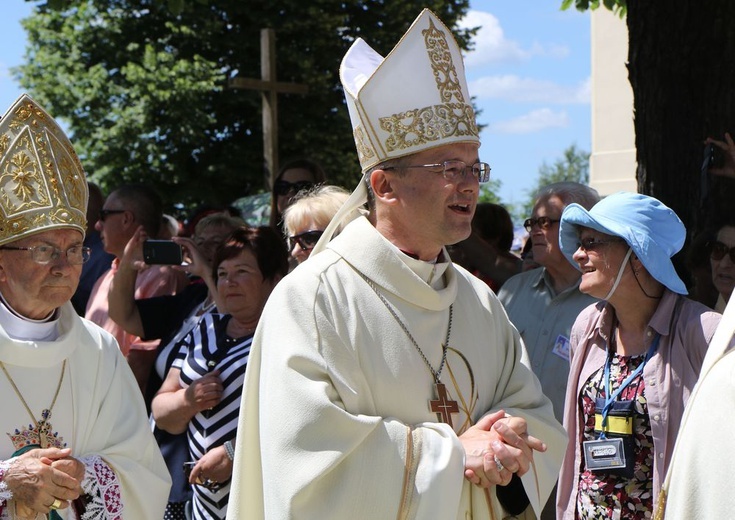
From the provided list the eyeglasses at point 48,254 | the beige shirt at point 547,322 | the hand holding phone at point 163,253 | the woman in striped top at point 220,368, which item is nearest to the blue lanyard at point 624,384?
the beige shirt at point 547,322

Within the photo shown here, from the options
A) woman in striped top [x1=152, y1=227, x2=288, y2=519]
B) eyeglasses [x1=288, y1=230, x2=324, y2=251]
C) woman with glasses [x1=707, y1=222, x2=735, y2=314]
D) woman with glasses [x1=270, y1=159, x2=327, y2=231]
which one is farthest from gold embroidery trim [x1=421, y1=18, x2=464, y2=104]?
woman with glasses [x1=270, y1=159, x2=327, y2=231]

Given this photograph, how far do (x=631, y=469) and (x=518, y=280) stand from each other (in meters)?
1.76

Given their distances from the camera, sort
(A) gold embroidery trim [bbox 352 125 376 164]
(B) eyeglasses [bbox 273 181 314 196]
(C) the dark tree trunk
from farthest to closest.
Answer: (B) eyeglasses [bbox 273 181 314 196] < (C) the dark tree trunk < (A) gold embroidery trim [bbox 352 125 376 164]

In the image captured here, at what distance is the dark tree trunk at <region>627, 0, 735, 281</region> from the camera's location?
616 cm

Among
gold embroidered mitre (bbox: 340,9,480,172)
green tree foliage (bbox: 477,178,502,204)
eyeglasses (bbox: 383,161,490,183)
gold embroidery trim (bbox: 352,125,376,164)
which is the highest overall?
gold embroidered mitre (bbox: 340,9,480,172)

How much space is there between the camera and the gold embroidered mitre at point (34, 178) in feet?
12.9

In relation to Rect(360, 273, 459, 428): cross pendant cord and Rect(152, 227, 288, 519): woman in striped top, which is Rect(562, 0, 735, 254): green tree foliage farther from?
Rect(360, 273, 459, 428): cross pendant cord

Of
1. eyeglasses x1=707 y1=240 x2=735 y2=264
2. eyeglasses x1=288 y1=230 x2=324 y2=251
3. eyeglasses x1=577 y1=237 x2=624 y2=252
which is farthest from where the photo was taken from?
eyeglasses x1=707 y1=240 x2=735 y2=264

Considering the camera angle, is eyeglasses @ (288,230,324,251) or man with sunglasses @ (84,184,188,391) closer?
eyeglasses @ (288,230,324,251)

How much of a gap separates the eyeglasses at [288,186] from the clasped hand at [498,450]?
10.7 ft

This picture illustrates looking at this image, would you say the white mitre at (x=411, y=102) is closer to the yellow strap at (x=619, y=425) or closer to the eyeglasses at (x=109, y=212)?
the yellow strap at (x=619, y=425)

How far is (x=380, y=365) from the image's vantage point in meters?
3.30

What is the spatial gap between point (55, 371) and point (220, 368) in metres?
1.04

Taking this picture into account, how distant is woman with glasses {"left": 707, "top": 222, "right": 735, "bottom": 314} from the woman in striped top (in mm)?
2143
